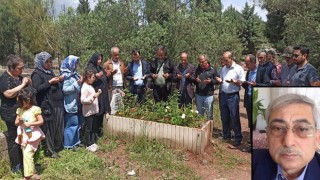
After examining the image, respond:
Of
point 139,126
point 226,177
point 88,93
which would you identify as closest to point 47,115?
point 88,93

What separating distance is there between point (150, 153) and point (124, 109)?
1353 millimetres

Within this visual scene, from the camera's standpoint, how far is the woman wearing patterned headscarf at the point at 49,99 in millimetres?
4852

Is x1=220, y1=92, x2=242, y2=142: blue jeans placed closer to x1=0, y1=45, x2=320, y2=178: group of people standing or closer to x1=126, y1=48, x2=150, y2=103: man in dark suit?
x1=0, y1=45, x2=320, y2=178: group of people standing

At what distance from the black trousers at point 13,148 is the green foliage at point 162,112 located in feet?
7.21

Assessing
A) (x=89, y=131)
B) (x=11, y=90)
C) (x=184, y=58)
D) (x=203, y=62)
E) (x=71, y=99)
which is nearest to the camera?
(x=11, y=90)

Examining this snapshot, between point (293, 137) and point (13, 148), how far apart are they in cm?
423

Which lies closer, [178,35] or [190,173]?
[190,173]

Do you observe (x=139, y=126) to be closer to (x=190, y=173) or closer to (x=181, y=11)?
(x=190, y=173)

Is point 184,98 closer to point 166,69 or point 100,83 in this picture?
point 166,69

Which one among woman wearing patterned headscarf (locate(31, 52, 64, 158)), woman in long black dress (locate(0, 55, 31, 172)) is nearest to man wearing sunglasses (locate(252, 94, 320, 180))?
woman in long black dress (locate(0, 55, 31, 172))

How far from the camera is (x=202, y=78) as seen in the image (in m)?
6.25

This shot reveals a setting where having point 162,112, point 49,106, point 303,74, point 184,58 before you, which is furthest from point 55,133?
point 303,74

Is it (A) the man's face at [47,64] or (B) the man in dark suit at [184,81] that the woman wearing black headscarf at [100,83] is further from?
(B) the man in dark suit at [184,81]

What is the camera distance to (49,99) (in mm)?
4977
